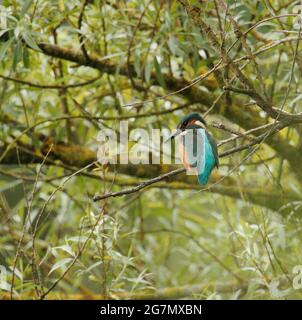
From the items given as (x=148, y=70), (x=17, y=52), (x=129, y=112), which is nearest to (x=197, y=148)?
(x=148, y=70)

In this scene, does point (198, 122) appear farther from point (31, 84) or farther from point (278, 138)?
point (31, 84)

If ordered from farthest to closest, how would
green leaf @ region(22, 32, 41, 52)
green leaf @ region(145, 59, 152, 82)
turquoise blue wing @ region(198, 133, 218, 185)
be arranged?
green leaf @ region(145, 59, 152, 82) → green leaf @ region(22, 32, 41, 52) → turquoise blue wing @ region(198, 133, 218, 185)

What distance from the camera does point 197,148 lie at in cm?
251

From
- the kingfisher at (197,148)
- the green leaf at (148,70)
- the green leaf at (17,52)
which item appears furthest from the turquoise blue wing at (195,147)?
the green leaf at (17,52)

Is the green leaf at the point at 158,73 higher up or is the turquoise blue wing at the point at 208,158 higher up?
the green leaf at the point at 158,73

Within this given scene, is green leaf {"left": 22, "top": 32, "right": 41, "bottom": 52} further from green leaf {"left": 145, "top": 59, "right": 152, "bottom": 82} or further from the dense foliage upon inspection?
green leaf {"left": 145, "top": 59, "right": 152, "bottom": 82}

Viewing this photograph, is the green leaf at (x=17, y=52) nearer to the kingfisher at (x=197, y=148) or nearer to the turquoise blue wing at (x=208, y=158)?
the kingfisher at (x=197, y=148)

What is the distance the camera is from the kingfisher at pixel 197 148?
2.46 metres

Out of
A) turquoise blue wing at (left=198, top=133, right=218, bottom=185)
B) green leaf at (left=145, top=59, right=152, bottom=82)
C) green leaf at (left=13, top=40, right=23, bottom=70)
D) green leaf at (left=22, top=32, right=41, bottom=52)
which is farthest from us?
green leaf at (left=145, top=59, right=152, bottom=82)

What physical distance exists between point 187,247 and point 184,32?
5.26 ft

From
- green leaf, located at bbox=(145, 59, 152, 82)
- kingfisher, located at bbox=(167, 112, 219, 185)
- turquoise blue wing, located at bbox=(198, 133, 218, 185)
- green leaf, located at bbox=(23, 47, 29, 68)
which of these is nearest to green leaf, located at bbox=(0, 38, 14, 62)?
green leaf, located at bbox=(23, 47, 29, 68)

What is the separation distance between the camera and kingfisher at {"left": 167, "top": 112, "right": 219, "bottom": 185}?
2463 millimetres

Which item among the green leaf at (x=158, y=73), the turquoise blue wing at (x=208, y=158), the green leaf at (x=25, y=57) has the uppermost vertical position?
the green leaf at (x=25, y=57)
